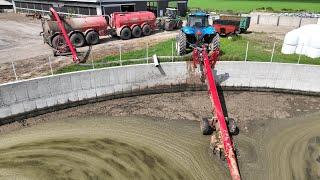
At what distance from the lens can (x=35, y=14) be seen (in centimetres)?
3719

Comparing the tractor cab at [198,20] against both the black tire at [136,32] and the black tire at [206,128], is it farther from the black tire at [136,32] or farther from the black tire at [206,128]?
the black tire at [206,128]

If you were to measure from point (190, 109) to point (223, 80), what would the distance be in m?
3.40

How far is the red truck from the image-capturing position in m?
21.2

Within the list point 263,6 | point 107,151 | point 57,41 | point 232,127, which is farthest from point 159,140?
point 263,6

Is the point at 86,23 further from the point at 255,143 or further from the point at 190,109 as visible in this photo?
the point at 255,143

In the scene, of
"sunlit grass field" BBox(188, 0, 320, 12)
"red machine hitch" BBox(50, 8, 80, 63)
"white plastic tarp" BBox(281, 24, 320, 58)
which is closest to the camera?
"red machine hitch" BBox(50, 8, 80, 63)

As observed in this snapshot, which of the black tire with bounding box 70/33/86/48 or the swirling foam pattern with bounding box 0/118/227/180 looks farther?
the black tire with bounding box 70/33/86/48

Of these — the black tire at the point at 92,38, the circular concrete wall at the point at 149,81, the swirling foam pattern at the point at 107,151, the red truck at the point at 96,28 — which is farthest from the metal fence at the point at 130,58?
the swirling foam pattern at the point at 107,151

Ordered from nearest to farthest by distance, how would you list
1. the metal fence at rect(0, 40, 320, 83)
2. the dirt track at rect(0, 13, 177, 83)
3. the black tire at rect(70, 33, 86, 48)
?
the metal fence at rect(0, 40, 320, 83)
the dirt track at rect(0, 13, 177, 83)
the black tire at rect(70, 33, 86, 48)

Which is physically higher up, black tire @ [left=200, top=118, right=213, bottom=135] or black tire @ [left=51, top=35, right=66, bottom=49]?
black tire @ [left=51, top=35, right=66, bottom=49]

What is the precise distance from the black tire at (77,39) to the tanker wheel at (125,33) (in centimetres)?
348

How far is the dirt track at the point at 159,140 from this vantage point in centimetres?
1039

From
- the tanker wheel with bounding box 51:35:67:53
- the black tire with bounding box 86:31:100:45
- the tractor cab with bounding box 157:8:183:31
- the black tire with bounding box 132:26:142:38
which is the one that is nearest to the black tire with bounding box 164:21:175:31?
the tractor cab with bounding box 157:8:183:31

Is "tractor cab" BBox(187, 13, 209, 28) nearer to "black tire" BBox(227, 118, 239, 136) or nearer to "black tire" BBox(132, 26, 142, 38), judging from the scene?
"black tire" BBox(132, 26, 142, 38)
